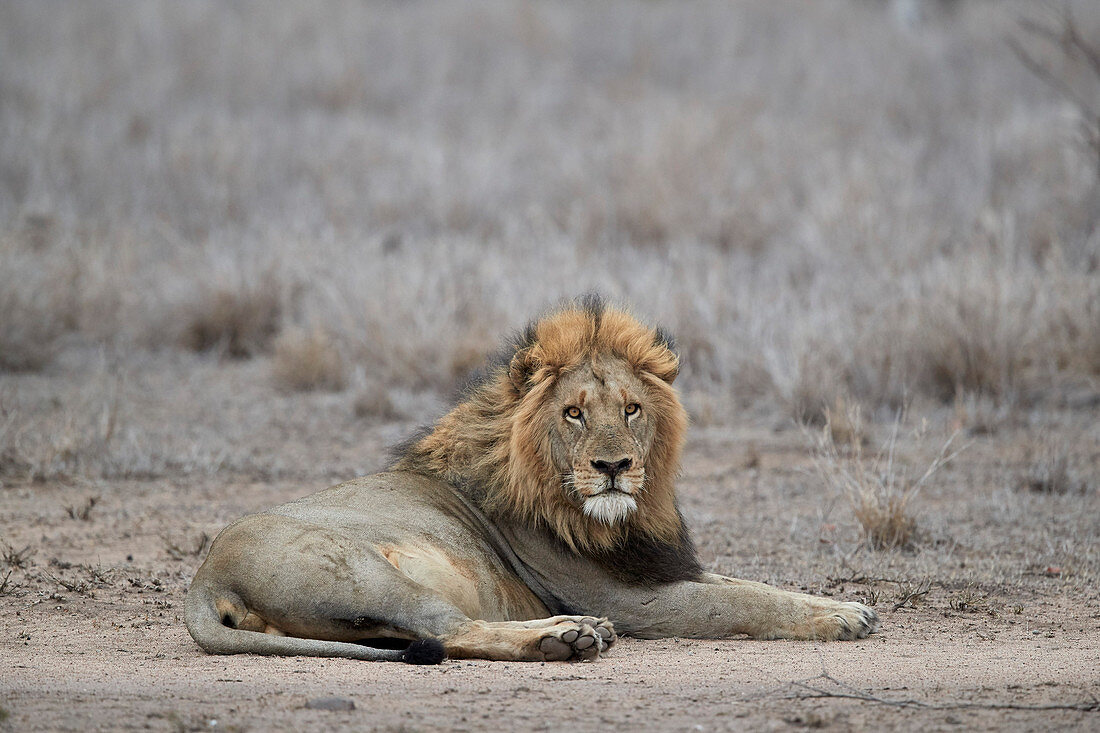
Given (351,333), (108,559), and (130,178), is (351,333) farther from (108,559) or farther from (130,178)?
(130,178)

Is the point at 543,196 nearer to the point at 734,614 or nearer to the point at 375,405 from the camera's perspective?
the point at 375,405

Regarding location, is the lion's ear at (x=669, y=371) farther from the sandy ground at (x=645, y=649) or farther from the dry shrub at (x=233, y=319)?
the dry shrub at (x=233, y=319)

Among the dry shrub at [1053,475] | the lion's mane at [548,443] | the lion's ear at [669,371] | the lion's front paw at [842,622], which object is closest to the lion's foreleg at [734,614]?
the lion's front paw at [842,622]

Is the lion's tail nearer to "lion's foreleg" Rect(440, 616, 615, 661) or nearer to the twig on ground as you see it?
"lion's foreleg" Rect(440, 616, 615, 661)

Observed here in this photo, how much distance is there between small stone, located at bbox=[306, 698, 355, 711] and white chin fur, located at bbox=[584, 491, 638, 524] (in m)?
1.37

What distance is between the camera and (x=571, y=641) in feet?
12.9

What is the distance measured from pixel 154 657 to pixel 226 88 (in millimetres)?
15650

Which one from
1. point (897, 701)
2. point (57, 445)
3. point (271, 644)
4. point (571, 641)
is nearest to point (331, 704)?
point (271, 644)

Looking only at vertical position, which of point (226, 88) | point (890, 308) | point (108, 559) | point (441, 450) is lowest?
point (108, 559)

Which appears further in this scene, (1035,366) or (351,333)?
(351,333)

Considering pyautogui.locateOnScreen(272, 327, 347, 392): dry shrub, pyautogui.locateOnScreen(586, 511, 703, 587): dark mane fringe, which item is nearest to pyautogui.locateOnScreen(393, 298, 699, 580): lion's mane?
pyautogui.locateOnScreen(586, 511, 703, 587): dark mane fringe

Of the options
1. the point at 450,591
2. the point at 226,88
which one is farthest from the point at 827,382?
the point at 226,88

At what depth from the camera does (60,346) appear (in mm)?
10039

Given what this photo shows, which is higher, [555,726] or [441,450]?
[441,450]
